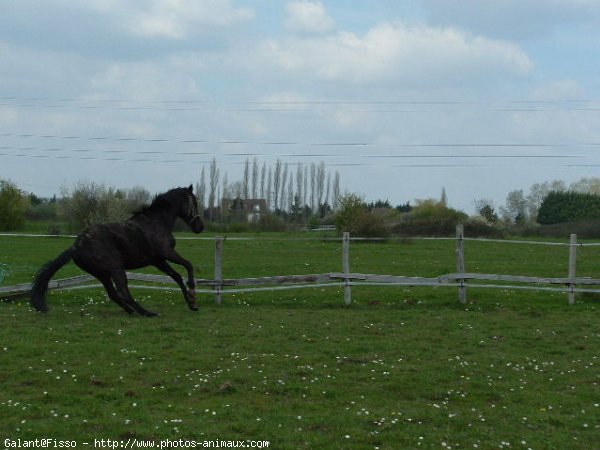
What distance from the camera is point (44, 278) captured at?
38.4ft

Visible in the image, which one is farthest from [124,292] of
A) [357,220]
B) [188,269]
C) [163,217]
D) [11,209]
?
[11,209]

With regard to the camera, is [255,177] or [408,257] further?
[255,177]

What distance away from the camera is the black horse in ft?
37.9

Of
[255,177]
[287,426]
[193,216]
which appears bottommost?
[287,426]

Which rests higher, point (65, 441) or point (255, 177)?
point (255, 177)

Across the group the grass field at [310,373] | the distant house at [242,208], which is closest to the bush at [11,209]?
the distant house at [242,208]

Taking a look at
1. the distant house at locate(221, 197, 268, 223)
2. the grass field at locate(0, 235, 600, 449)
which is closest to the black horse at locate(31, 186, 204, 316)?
the grass field at locate(0, 235, 600, 449)

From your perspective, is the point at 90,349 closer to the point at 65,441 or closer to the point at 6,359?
the point at 6,359

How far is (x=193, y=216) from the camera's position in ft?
43.4

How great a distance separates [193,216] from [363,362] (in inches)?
224

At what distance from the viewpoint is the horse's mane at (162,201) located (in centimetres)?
1270

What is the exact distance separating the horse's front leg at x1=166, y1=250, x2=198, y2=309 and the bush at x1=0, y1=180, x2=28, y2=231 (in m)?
39.5

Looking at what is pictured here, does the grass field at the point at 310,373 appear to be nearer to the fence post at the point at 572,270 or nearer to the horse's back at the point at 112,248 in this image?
the fence post at the point at 572,270

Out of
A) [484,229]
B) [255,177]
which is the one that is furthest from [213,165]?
[484,229]
